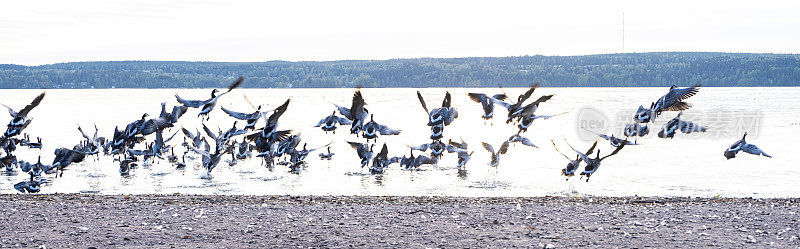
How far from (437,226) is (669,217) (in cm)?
421

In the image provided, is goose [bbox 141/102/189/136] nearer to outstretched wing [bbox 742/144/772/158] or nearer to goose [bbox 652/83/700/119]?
goose [bbox 652/83/700/119]

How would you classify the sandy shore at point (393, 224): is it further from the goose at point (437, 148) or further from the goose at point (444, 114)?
the goose at point (437, 148)

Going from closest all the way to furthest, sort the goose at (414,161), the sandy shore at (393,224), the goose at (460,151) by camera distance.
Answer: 1. the sandy shore at (393,224)
2. the goose at (460,151)
3. the goose at (414,161)

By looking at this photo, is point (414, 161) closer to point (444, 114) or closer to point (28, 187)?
point (444, 114)

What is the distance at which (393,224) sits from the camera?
1371 centimetres

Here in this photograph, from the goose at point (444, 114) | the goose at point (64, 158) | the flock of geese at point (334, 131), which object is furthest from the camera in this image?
the goose at point (64, 158)

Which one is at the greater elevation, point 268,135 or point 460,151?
point 268,135

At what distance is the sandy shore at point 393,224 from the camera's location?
12.1m

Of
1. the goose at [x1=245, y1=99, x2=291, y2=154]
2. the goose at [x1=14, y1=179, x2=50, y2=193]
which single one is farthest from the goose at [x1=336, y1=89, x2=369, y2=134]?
the goose at [x1=14, y1=179, x2=50, y2=193]

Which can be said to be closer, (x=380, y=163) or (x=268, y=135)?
(x=268, y=135)

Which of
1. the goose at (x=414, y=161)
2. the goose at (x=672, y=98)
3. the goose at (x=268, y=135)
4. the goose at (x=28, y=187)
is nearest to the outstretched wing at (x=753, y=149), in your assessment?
the goose at (x=672, y=98)

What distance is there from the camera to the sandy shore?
12109 millimetres

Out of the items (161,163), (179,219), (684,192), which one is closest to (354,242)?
(179,219)

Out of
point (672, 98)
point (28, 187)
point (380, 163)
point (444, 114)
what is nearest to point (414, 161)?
point (380, 163)
